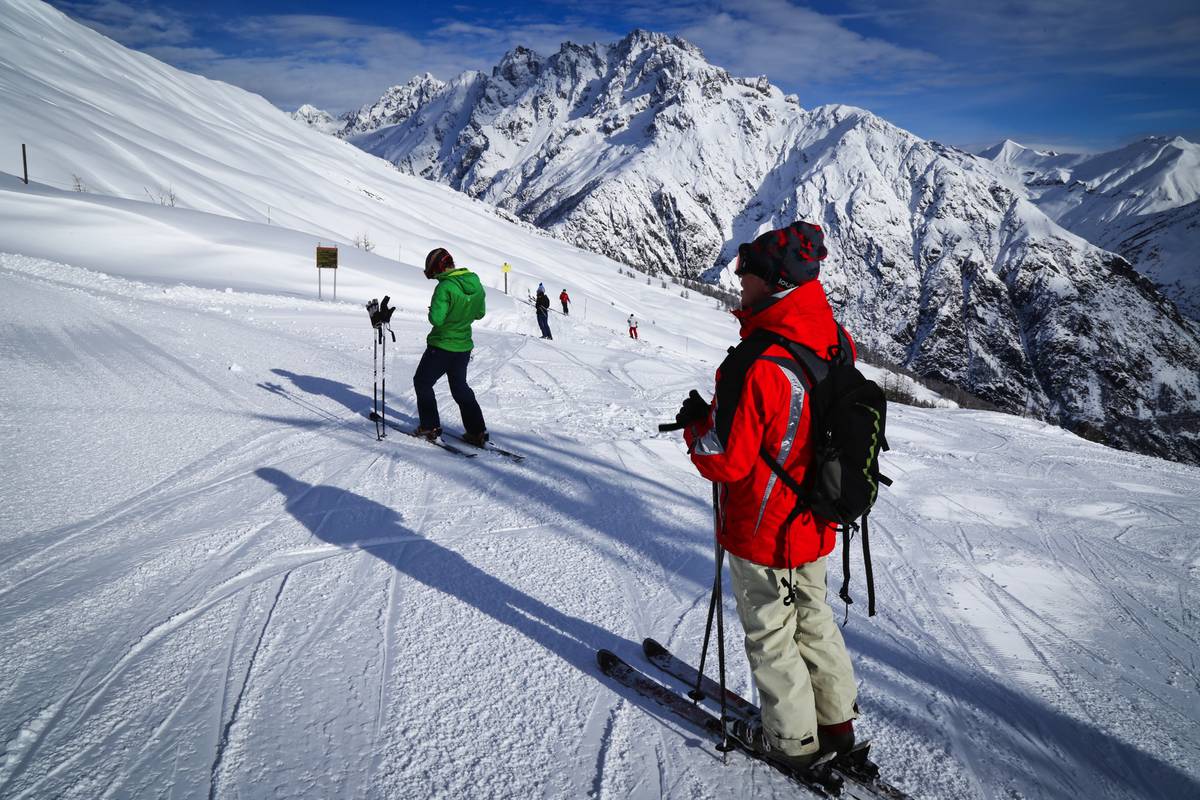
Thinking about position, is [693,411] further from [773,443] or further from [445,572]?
[445,572]

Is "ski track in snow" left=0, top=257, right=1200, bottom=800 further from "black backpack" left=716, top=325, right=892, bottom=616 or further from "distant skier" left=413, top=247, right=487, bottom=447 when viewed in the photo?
"black backpack" left=716, top=325, right=892, bottom=616

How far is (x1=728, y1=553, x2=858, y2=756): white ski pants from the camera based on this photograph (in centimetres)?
242

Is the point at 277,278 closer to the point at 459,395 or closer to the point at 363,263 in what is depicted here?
the point at 363,263

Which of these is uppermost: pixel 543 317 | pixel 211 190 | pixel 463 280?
pixel 211 190

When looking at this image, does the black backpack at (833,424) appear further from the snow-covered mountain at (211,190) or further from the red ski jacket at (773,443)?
the snow-covered mountain at (211,190)

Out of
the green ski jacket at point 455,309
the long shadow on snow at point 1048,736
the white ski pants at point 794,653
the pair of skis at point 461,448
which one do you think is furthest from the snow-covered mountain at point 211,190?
the long shadow on snow at point 1048,736

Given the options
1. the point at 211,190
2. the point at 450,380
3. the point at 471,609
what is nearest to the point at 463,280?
the point at 450,380

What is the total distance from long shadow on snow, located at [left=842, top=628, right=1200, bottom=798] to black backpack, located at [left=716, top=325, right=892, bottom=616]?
5.80 ft

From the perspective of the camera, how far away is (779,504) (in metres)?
2.39

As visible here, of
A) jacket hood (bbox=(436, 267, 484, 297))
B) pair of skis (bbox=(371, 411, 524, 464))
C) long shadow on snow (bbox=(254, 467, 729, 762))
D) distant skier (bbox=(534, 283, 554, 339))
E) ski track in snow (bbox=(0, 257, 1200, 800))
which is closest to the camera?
ski track in snow (bbox=(0, 257, 1200, 800))

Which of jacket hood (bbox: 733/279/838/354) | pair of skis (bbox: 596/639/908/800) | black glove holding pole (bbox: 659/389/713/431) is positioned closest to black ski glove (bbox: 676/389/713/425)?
black glove holding pole (bbox: 659/389/713/431)

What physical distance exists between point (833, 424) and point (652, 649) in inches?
71.6

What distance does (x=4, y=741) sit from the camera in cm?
248

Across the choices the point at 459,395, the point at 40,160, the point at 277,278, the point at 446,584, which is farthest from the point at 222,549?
the point at 40,160
